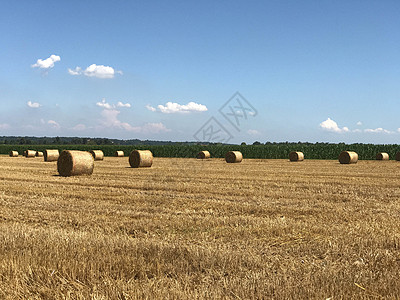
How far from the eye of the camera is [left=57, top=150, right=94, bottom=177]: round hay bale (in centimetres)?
1970

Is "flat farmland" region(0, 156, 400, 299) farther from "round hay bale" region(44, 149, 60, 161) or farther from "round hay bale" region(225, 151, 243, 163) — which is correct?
"round hay bale" region(44, 149, 60, 161)

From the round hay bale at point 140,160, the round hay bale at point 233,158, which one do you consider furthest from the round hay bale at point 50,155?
the round hay bale at point 233,158

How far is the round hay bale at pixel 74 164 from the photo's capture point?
1970 centimetres

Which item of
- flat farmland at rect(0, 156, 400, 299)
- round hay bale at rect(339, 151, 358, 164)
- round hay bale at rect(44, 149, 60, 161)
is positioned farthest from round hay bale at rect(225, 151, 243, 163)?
flat farmland at rect(0, 156, 400, 299)

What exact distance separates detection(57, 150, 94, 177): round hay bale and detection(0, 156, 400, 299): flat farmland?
806 centimetres

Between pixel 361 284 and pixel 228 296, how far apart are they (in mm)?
1589

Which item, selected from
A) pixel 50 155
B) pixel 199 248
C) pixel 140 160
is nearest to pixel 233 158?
pixel 140 160

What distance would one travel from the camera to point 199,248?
567 centimetres

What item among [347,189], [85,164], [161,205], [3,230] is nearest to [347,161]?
[347,189]

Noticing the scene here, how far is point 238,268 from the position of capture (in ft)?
16.0

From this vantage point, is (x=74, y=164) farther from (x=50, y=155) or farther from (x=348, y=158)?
(x=348, y=158)

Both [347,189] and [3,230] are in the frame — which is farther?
[347,189]

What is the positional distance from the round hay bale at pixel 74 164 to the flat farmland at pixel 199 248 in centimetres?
806

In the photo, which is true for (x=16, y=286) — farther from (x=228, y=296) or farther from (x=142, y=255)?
(x=228, y=296)
